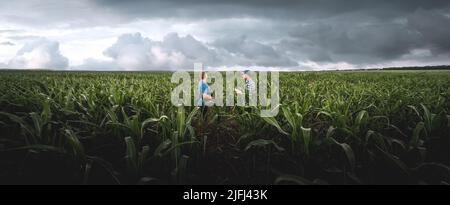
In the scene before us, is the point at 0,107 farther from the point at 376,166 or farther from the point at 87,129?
the point at 376,166

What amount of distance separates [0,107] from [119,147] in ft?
9.00

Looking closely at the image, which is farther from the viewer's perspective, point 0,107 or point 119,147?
point 0,107

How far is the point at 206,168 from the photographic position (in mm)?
3455
